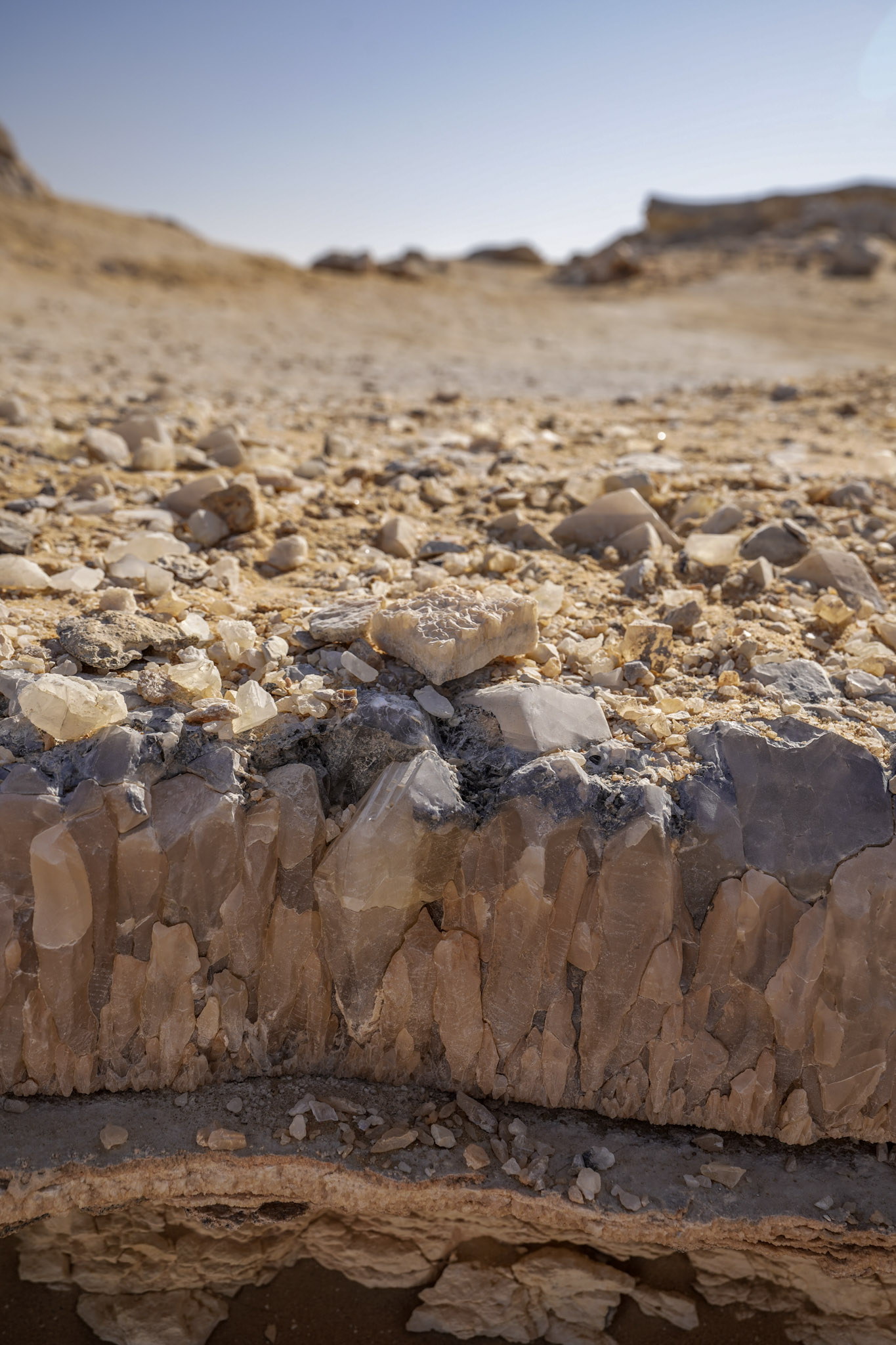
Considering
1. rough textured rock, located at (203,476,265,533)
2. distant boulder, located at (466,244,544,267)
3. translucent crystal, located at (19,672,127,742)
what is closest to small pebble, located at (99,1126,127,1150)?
translucent crystal, located at (19,672,127,742)

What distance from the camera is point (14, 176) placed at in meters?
13.0

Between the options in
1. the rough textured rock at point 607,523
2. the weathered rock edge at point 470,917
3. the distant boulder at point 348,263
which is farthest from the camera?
the distant boulder at point 348,263

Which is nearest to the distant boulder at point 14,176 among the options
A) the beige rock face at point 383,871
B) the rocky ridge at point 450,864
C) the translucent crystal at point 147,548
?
the translucent crystal at point 147,548

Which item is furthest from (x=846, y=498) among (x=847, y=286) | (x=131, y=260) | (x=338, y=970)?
(x=847, y=286)

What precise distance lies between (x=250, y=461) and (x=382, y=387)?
257cm

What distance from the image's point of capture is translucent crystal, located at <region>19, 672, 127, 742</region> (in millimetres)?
1972

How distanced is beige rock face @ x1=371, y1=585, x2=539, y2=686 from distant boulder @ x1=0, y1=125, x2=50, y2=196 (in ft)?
44.0

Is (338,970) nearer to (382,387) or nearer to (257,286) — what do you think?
(382,387)

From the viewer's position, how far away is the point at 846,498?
10.7ft

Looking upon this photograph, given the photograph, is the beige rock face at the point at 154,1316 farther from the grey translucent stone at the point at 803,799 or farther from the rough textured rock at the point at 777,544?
the rough textured rock at the point at 777,544

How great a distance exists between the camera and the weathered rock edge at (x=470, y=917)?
1961 millimetres

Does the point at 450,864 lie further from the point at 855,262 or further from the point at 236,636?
the point at 855,262

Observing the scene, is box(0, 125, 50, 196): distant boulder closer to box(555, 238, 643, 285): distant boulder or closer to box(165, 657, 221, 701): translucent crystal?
box(555, 238, 643, 285): distant boulder

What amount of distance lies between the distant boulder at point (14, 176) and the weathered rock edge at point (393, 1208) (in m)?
13.9
